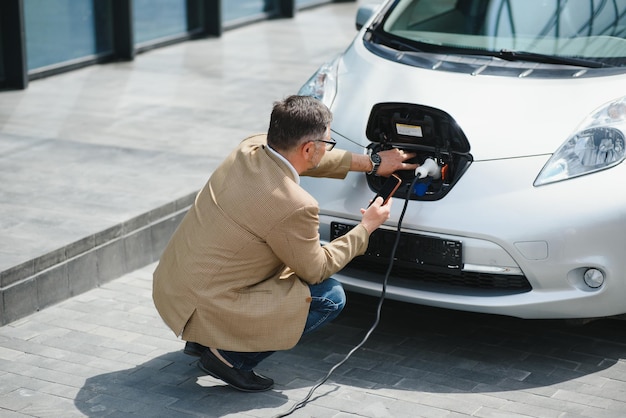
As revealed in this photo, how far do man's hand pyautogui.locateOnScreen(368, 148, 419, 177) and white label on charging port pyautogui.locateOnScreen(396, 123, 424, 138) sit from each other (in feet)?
0.35

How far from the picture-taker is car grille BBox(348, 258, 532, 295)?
4766mm

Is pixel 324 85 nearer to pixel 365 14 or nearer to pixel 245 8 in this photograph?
pixel 365 14

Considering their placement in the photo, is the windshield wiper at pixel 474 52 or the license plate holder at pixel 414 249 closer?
the license plate holder at pixel 414 249

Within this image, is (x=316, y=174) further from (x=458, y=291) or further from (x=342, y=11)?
(x=342, y=11)

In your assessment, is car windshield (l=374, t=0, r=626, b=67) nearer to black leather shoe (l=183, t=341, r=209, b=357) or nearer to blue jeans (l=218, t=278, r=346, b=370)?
blue jeans (l=218, t=278, r=346, b=370)

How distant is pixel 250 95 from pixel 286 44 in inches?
125

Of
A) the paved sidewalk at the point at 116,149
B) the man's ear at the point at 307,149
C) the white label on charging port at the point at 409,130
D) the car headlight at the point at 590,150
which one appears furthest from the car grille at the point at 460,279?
the paved sidewalk at the point at 116,149

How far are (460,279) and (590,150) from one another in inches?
31.7

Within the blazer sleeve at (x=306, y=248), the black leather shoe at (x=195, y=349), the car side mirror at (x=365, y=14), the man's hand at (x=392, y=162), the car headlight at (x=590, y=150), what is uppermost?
the car side mirror at (x=365, y=14)

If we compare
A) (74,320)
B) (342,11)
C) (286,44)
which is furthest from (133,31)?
(74,320)

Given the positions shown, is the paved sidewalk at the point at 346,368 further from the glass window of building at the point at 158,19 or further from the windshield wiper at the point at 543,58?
the glass window of building at the point at 158,19

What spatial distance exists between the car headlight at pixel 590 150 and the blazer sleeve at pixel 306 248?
953 millimetres

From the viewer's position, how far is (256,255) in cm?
432

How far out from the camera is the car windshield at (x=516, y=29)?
536 centimetres
